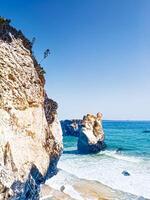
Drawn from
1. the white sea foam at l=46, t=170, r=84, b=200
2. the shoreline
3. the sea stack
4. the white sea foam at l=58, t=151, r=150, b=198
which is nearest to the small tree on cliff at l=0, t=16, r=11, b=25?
the shoreline

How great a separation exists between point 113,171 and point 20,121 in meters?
26.5

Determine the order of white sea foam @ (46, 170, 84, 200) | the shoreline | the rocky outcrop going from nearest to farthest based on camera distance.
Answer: the shoreline, white sea foam @ (46, 170, 84, 200), the rocky outcrop

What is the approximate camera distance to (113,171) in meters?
40.9

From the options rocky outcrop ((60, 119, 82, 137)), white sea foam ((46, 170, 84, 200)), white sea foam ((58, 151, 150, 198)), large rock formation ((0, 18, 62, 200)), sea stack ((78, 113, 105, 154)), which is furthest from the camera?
rocky outcrop ((60, 119, 82, 137))

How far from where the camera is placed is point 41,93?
832 inches

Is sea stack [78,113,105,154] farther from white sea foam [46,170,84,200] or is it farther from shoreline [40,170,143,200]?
shoreline [40,170,143,200]

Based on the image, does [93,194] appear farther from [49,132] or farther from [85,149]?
[85,149]

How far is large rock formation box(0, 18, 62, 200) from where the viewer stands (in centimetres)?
1470

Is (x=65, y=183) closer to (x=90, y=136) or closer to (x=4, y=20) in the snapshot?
(x=4, y=20)

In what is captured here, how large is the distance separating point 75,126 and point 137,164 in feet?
222

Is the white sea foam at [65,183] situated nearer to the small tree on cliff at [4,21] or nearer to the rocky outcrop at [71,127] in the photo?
the small tree on cliff at [4,21]

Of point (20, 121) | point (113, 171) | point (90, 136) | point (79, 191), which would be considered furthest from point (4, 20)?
point (90, 136)

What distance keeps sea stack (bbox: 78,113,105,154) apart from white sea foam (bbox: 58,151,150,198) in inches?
138

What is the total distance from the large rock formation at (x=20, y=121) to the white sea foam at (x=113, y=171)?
14.1 m
